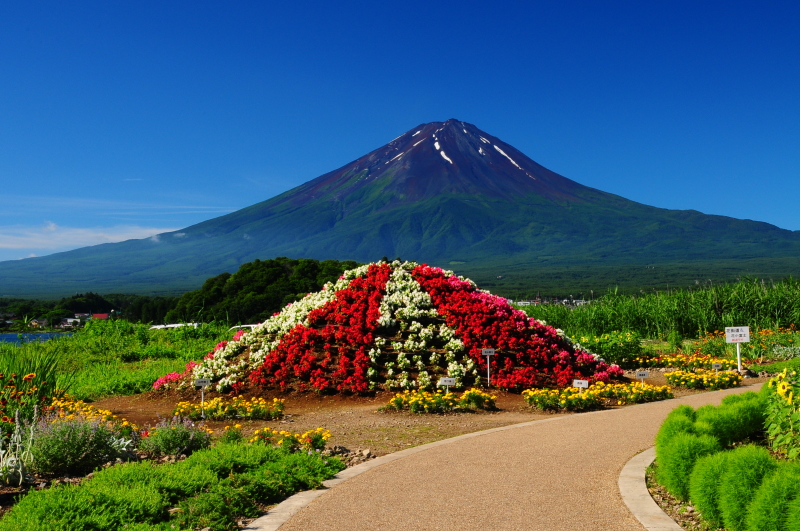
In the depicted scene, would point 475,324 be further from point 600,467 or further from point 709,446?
point 709,446

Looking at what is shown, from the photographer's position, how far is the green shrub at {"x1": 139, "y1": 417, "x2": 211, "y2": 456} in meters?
6.80

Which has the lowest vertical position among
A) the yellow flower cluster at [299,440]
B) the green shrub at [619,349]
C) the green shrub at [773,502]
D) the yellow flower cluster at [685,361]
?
the yellow flower cluster at [685,361]

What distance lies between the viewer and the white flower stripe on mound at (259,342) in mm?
12484

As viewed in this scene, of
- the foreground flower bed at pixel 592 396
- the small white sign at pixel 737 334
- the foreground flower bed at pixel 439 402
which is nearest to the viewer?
the foreground flower bed at pixel 439 402

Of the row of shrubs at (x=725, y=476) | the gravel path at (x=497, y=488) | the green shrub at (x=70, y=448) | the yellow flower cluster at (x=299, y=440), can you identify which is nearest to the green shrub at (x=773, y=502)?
the row of shrubs at (x=725, y=476)

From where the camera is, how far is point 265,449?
6477 millimetres

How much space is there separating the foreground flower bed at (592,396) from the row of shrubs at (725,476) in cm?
426

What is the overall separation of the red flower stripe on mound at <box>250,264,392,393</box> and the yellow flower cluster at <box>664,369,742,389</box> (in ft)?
18.3

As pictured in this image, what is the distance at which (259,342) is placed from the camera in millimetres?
13414

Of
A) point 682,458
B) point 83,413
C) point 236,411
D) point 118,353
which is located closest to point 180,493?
point 682,458

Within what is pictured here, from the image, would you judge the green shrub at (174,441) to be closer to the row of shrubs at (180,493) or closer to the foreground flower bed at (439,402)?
the row of shrubs at (180,493)

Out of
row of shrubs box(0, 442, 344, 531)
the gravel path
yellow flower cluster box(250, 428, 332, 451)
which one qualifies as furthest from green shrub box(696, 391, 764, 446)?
yellow flower cluster box(250, 428, 332, 451)

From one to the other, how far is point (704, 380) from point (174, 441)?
9.36 m

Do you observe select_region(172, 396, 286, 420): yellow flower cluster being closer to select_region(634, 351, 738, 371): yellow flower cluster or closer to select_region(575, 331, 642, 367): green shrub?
select_region(575, 331, 642, 367): green shrub
